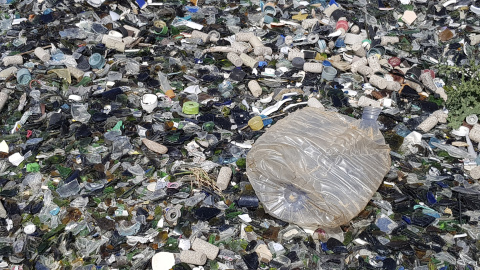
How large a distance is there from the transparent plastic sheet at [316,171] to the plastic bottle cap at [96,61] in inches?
102

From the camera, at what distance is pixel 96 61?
606 centimetres

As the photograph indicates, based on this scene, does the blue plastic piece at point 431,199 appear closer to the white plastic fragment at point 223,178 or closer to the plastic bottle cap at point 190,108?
the white plastic fragment at point 223,178

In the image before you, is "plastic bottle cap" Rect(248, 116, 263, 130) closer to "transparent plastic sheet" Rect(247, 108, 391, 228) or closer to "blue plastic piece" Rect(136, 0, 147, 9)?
"transparent plastic sheet" Rect(247, 108, 391, 228)

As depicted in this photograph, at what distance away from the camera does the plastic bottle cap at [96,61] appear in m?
6.05

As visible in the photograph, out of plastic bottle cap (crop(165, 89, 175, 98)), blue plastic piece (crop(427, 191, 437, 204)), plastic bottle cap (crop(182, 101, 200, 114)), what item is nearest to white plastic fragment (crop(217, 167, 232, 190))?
plastic bottle cap (crop(182, 101, 200, 114))

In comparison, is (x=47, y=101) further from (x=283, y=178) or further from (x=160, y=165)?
(x=283, y=178)

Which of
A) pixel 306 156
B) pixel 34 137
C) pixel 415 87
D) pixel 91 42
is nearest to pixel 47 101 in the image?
pixel 34 137

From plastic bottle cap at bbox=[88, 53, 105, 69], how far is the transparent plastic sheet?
2.60 meters

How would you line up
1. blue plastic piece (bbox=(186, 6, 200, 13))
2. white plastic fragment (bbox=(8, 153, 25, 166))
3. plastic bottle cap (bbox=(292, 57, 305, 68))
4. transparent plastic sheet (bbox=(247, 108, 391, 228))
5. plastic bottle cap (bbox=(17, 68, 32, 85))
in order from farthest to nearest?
1. blue plastic piece (bbox=(186, 6, 200, 13))
2. plastic bottle cap (bbox=(292, 57, 305, 68))
3. plastic bottle cap (bbox=(17, 68, 32, 85))
4. white plastic fragment (bbox=(8, 153, 25, 166))
5. transparent plastic sheet (bbox=(247, 108, 391, 228))

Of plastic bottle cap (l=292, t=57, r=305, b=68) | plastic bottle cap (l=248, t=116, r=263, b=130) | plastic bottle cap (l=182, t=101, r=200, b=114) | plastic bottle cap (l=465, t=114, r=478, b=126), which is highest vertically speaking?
plastic bottle cap (l=465, t=114, r=478, b=126)

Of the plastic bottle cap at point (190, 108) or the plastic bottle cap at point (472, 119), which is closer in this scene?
the plastic bottle cap at point (472, 119)

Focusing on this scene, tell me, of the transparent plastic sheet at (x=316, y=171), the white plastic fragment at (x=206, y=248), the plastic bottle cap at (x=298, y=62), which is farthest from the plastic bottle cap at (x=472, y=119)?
the white plastic fragment at (x=206, y=248)

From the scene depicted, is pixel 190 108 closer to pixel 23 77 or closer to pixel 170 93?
pixel 170 93

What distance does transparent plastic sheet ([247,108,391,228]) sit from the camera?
425cm
